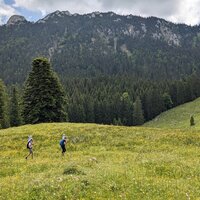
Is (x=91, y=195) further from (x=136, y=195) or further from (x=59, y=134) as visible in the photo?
(x=59, y=134)

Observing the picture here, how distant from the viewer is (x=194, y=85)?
556ft

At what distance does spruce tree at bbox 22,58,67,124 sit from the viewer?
6969 cm

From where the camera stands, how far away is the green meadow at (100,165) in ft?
65.3

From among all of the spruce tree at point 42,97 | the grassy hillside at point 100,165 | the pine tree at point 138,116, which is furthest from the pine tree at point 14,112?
the grassy hillside at point 100,165

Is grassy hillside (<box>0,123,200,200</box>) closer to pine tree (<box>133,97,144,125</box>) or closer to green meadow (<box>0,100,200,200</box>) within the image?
green meadow (<box>0,100,200,200</box>)

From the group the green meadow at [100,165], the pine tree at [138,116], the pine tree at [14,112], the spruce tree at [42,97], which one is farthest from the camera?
the pine tree at [138,116]

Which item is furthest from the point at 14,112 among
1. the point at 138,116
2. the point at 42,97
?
the point at 138,116

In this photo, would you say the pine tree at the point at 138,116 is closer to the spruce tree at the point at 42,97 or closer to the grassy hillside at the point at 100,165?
the spruce tree at the point at 42,97

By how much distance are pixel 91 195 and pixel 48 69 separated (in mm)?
55441

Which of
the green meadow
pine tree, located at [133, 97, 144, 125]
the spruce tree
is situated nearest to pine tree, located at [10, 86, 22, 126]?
the spruce tree

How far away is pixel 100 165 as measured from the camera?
27438mm

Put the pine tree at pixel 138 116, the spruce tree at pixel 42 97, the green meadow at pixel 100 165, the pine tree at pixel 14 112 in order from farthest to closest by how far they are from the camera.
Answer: the pine tree at pixel 138 116 < the pine tree at pixel 14 112 < the spruce tree at pixel 42 97 < the green meadow at pixel 100 165

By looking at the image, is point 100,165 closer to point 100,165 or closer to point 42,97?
point 100,165

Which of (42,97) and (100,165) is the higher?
(42,97)
